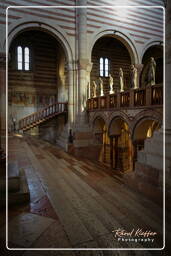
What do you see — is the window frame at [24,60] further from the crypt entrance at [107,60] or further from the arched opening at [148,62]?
the arched opening at [148,62]

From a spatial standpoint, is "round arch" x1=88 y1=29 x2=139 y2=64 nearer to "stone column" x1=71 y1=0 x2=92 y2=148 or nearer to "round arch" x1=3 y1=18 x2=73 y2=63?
"stone column" x1=71 y1=0 x2=92 y2=148

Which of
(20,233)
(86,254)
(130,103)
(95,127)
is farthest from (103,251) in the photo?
(95,127)

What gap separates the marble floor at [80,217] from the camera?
9.25ft

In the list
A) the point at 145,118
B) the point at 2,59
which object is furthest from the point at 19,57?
the point at 145,118

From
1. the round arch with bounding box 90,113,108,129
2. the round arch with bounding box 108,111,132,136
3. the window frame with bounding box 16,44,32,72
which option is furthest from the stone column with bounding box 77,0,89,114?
the window frame with bounding box 16,44,32,72

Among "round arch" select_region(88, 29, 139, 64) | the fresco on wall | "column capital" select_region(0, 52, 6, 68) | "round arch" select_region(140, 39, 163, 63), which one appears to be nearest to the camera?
"column capital" select_region(0, 52, 6, 68)

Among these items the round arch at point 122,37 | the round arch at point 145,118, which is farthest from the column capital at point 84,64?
the round arch at point 145,118

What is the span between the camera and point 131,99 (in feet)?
28.6

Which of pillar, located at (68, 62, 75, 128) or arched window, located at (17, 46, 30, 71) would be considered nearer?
pillar, located at (68, 62, 75, 128)

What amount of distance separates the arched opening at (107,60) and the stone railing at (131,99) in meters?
7.53

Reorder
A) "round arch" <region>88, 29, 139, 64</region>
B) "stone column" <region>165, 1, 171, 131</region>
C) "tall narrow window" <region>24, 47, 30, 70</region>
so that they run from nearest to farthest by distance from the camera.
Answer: "stone column" <region>165, 1, 171, 131</region> → "round arch" <region>88, 29, 139, 64</region> → "tall narrow window" <region>24, 47, 30, 70</region>

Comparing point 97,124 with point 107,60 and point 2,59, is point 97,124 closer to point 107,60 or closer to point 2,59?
point 2,59

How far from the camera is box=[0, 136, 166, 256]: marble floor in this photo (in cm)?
282

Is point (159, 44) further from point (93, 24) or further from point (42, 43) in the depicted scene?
point (42, 43)
